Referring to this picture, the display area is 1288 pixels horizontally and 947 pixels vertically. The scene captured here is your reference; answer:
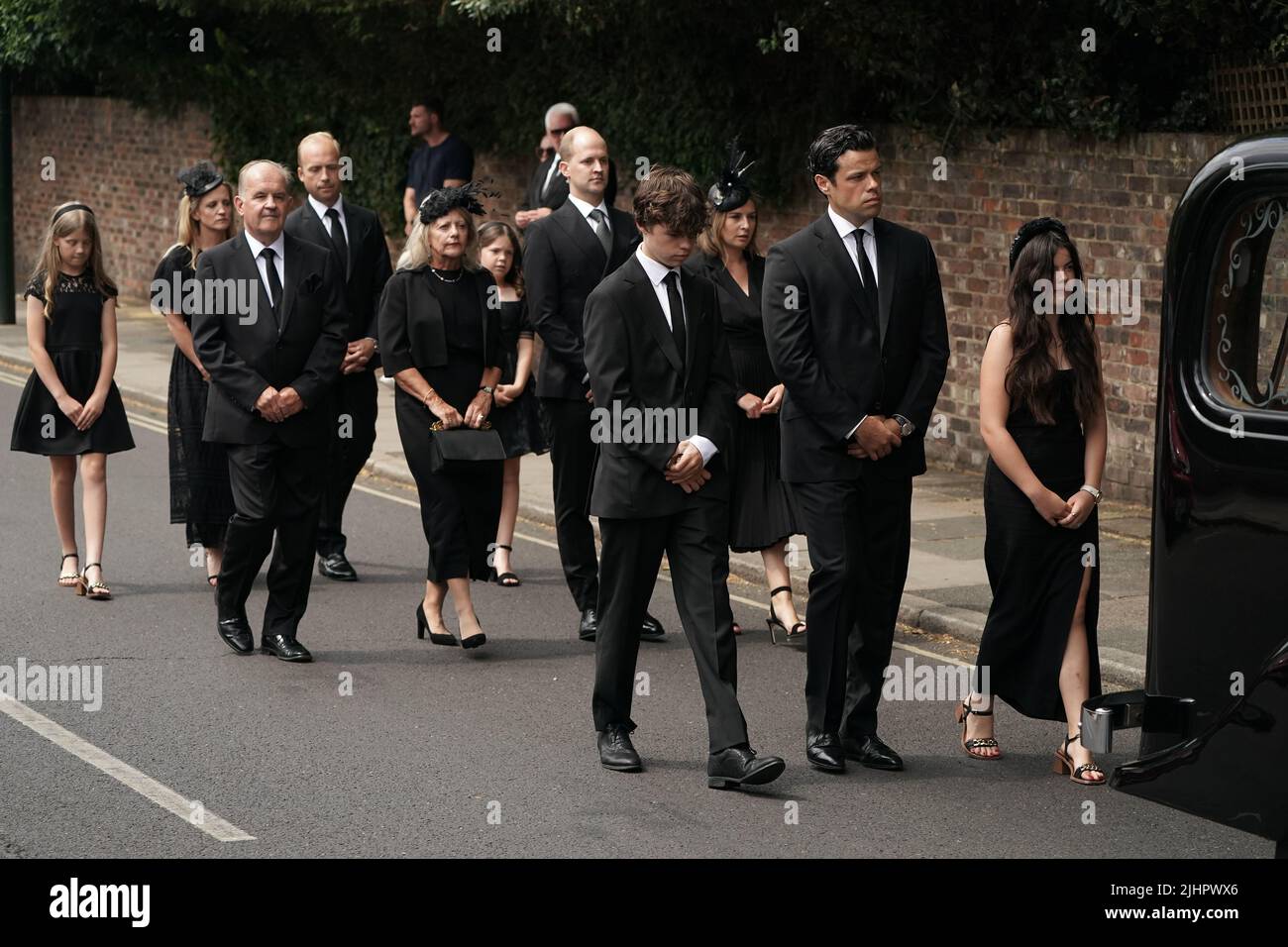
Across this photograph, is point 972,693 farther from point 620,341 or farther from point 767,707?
point 620,341

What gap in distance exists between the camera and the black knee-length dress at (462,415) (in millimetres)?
8969

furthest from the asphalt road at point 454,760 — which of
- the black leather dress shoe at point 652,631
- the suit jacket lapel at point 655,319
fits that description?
the suit jacket lapel at point 655,319

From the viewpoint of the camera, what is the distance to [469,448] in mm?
8914

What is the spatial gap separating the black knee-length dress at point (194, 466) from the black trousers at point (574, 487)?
74.5 inches

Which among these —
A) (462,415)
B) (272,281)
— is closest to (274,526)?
(462,415)

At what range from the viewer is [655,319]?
7.04 metres

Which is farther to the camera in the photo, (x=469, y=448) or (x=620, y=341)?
(x=469, y=448)

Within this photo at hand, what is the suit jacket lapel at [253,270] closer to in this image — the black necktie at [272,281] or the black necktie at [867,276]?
the black necktie at [272,281]

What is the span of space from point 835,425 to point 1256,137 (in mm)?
2173

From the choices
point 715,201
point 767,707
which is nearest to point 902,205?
point 715,201

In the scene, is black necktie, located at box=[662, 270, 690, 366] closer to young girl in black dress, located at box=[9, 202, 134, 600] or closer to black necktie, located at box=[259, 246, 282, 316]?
black necktie, located at box=[259, 246, 282, 316]

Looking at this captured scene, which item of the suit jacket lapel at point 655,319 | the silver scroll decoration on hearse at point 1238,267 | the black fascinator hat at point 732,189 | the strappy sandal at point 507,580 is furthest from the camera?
the strappy sandal at point 507,580

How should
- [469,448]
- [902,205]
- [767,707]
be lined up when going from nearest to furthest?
[767,707] → [469,448] → [902,205]

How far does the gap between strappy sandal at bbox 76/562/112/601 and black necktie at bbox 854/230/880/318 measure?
15.0 feet
